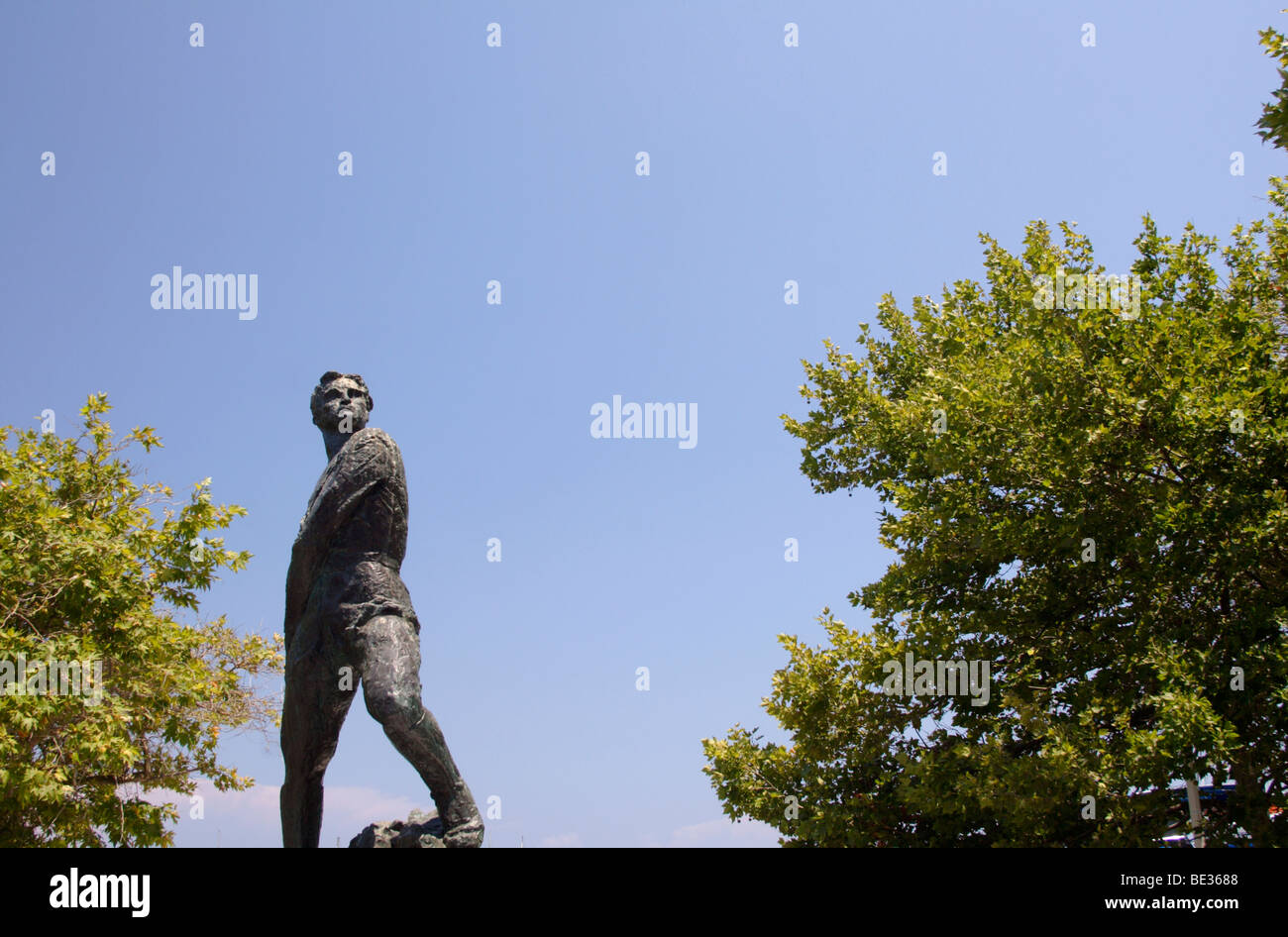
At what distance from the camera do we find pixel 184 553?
600 inches

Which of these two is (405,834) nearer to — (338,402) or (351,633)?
(351,633)

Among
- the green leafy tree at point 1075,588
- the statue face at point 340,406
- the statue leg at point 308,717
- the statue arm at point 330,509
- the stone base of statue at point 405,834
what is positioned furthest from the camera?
the green leafy tree at point 1075,588

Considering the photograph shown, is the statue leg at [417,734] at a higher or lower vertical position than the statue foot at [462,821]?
higher

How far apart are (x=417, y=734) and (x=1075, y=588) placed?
1090 cm

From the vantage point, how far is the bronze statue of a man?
6.52 meters

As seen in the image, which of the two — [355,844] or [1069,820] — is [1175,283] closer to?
[1069,820]

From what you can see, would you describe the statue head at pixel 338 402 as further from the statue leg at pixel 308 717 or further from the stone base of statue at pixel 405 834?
the stone base of statue at pixel 405 834

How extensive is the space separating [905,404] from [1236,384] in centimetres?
492

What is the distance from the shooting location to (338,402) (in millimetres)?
7750

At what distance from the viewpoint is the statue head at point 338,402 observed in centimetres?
774

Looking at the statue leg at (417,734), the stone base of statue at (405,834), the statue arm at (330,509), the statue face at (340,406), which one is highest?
the statue face at (340,406)

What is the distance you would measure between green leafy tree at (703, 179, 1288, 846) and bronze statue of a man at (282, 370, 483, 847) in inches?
341

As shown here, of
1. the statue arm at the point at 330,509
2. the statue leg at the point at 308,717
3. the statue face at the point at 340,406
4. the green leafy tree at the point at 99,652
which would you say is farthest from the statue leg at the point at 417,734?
the green leafy tree at the point at 99,652
